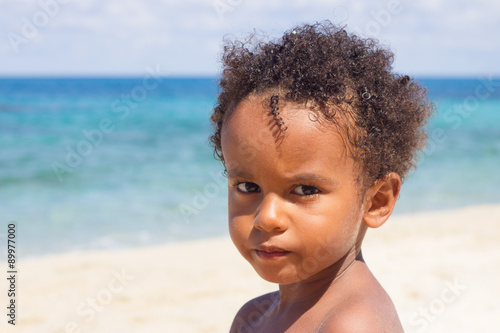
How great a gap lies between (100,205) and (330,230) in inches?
321

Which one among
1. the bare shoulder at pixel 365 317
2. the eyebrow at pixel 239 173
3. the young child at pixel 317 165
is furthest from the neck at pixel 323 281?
the eyebrow at pixel 239 173

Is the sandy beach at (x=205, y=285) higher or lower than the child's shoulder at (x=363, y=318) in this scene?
higher

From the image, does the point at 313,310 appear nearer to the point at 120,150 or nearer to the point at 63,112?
the point at 120,150

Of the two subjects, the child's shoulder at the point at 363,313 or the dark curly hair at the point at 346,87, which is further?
the dark curly hair at the point at 346,87

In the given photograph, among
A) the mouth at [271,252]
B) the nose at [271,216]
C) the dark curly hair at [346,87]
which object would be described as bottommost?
the mouth at [271,252]

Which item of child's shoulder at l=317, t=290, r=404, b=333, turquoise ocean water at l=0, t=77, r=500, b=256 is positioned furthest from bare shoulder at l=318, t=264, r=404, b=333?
turquoise ocean water at l=0, t=77, r=500, b=256

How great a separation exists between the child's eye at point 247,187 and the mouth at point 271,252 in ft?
0.69

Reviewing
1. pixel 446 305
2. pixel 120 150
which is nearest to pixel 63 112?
pixel 120 150

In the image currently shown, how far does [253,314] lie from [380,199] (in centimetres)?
85

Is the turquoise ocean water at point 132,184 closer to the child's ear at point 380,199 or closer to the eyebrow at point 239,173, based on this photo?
the eyebrow at point 239,173

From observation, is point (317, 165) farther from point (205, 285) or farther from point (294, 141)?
point (205, 285)

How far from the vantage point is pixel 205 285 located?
5730 millimetres

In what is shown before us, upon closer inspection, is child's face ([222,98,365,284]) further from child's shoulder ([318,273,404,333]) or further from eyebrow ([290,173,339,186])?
child's shoulder ([318,273,404,333])

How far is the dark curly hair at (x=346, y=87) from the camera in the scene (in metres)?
1.91
